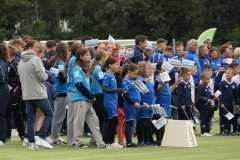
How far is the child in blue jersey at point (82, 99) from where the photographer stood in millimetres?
15070

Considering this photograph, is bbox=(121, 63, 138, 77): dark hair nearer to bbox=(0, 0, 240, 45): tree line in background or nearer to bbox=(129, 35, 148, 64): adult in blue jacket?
bbox=(129, 35, 148, 64): adult in blue jacket

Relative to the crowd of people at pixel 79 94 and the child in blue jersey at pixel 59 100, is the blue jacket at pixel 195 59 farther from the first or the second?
the child in blue jersey at pixel 59 100

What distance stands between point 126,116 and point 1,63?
2703 mm

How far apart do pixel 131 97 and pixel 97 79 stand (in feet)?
2.60

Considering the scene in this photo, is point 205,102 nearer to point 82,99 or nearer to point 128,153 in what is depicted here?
point 82,99

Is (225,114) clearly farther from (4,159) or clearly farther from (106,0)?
(106,0)

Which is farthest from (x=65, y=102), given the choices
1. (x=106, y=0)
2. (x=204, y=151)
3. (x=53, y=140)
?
(x=106, y=0)

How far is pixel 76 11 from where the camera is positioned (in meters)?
A: 64.1

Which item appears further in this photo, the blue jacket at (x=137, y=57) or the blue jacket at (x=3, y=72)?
the blue jacket at (x=137, y=57)

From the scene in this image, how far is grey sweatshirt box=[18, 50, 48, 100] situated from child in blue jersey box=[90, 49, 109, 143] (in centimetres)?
119

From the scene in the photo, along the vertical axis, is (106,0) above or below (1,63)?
above

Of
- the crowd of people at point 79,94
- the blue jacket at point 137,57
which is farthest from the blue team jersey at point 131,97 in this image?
the blue jacket at point 137,57

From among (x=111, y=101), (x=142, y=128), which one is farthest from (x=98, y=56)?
(x=142, y=128)

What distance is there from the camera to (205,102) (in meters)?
18.8
